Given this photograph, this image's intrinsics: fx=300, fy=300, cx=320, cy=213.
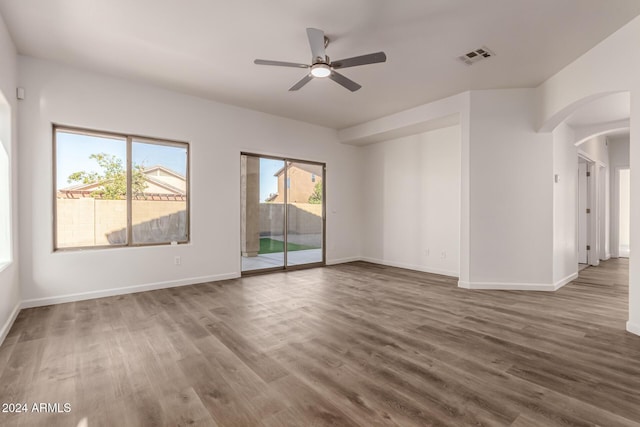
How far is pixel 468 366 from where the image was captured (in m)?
2.29

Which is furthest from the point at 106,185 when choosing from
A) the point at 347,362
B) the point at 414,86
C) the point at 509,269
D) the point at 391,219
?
the point at 509,269

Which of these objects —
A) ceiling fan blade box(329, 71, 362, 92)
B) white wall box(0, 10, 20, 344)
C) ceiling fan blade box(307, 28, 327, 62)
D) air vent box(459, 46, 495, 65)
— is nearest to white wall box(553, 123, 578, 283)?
air vent box(459, 46, 495, 65)

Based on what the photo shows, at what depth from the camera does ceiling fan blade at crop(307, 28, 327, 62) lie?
8.54 ft

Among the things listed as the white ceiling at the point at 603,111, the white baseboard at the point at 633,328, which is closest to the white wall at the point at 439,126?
the white ceiling at the point at 603,111

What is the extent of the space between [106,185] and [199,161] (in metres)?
1.34

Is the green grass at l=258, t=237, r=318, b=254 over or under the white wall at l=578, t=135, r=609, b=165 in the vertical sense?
under

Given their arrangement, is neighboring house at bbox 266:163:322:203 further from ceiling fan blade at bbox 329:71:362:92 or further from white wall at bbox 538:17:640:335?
white wall at bbox 538:17:640:335

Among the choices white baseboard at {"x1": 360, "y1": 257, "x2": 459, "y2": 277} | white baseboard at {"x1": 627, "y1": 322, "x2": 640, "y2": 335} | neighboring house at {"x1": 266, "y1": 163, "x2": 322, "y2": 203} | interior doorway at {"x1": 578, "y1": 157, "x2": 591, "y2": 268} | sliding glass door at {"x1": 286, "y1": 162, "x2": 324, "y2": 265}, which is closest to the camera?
white baseboard at {"x1": 627, "y1": 322, "x2": 640, "y2": 335}

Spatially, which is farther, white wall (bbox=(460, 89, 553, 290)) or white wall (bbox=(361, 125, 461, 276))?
white wall (bbox=(361, 125, 461, 276))

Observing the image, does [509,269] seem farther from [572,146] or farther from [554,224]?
[572,146]

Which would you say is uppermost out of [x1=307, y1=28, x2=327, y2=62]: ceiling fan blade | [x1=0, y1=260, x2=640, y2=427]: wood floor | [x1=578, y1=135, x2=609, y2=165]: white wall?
[x1=307, y1=28, x2=327, y2=62]: ceiling fan blade

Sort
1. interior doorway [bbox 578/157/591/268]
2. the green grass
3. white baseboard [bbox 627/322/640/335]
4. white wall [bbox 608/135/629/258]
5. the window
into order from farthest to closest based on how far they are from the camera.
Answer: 1. white wall [bbox 608/135/629/258]
2. interior doorway [bbox 578/157/591/268]
3. the green grass
4. the window
5. white baseboard [bbox 627/322/640/335]

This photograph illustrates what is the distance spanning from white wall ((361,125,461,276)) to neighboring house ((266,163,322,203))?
55.0 inches

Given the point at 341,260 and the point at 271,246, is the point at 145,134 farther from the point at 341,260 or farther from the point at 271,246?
the point at 341,260
